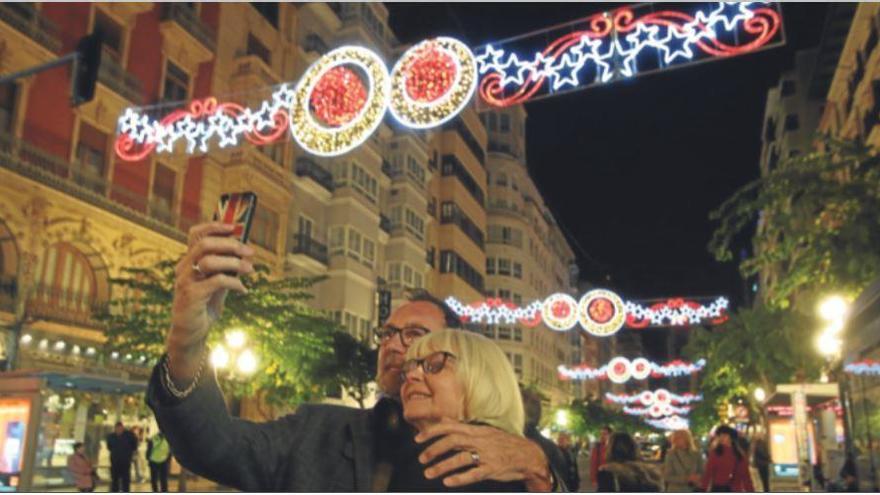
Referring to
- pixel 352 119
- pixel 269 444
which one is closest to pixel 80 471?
pixel 352 119

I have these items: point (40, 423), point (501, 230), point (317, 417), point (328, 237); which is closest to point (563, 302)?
point (328, 237)

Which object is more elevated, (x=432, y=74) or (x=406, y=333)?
(x=432, y=74)

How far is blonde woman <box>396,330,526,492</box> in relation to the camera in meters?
2.26

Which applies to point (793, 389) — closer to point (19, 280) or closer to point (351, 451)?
point (351, 451)

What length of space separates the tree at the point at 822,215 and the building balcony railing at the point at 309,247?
73.4ft

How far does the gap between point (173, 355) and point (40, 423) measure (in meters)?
11.0

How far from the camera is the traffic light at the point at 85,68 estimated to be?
11.1 meters

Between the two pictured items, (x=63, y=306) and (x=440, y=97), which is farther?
(x=63, y=306)

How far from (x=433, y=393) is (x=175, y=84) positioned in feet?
91.7

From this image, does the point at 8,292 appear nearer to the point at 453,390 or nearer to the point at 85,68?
the point at 85,68

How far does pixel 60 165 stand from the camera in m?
22.2

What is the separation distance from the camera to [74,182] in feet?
73.8

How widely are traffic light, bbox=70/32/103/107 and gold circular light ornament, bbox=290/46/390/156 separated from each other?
285cm

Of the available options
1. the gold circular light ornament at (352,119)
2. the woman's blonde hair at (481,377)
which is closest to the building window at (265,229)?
the gold circular light ornament at (352,119)
